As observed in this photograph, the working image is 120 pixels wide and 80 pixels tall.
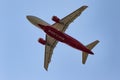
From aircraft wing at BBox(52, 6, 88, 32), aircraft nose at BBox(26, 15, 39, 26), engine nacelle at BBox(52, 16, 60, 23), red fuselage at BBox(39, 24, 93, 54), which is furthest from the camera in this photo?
aircraft nose at BBox(26, 15, 39, 26)

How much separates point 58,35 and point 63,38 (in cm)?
170

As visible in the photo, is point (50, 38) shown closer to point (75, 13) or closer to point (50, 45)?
point (50, 45)

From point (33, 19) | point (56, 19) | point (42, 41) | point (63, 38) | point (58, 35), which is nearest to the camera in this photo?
point (58, 35)

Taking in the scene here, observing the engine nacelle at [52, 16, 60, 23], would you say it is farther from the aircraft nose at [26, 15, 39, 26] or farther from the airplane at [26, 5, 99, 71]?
the aircraft nose at [26, 15, 39, 26]

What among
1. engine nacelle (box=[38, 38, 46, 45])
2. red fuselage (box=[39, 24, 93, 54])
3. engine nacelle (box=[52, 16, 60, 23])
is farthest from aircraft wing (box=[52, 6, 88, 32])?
engine nacelle (box=[38, 38, 46, 45])

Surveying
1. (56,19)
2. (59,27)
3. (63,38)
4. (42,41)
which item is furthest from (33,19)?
(63,38)

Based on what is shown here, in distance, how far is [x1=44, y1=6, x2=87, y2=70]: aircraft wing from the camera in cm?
11914

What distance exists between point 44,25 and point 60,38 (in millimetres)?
6042

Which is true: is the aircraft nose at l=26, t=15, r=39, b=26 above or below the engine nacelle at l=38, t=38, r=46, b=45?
above

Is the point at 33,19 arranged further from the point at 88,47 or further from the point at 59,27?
the point at 88,47

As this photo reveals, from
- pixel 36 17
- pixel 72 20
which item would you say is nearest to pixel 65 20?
pixel 72 20

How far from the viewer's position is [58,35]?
387 feet

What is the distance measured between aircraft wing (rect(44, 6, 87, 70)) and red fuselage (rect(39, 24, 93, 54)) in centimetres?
474

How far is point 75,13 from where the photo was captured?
119188mm
